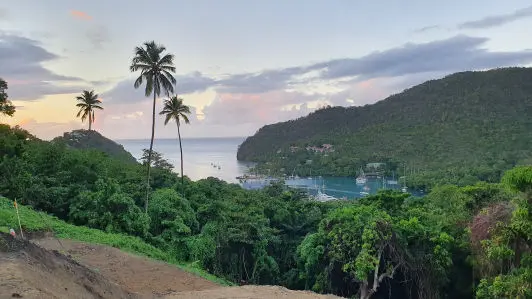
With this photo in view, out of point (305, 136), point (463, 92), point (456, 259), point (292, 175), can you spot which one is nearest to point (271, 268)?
point (456, 259)

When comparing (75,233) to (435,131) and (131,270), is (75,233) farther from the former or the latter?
(435,131)

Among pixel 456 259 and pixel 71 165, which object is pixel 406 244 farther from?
pixel 71 165

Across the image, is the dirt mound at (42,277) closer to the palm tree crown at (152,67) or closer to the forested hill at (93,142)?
the palm tree crown at (152,67)

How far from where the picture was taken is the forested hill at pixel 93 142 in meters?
46.0

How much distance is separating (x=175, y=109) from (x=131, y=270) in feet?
55.8

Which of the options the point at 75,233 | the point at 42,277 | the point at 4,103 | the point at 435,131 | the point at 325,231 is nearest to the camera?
the point at 42,277

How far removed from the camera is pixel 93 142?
49.7 meters

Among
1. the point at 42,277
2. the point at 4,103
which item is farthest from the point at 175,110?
the point at 42,277

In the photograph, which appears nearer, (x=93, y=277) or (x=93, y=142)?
(x=93, y=277)

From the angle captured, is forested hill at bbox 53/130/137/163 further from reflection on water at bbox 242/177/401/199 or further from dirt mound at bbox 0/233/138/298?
dirt mound at bbox 0/233/138/298

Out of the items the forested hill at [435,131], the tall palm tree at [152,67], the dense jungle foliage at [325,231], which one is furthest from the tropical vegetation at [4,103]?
the forested hill at [435,131]

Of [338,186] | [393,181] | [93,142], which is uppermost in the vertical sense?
[93,142]

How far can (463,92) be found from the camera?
364 feet

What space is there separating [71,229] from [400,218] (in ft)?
46.9
